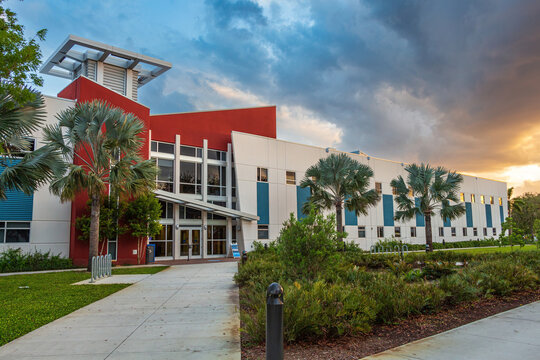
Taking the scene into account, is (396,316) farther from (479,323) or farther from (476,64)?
(476,64)

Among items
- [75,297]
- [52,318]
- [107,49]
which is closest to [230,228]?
[107,49]

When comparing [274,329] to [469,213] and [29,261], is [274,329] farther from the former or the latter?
[469,213]

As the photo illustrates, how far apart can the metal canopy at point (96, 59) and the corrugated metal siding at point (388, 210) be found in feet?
79.9

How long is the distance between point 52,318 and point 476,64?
16.4m

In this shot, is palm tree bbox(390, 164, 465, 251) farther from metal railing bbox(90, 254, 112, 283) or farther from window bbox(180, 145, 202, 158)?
metal railing bbox(90, 254, 112, 283)

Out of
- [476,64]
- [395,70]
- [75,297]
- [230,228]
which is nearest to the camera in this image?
[75,297]

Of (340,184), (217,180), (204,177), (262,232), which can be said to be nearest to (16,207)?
(204,177)

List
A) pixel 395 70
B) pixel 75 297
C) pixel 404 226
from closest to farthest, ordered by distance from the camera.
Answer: pixel 75 297 < pixel 395 70 < pixel 404 226

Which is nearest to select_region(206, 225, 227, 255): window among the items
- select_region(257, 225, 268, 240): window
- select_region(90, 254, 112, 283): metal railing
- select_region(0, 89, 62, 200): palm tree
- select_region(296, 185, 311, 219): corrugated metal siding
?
select_region(257, 225, 268, 240): window

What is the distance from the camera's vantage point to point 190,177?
27.4 m

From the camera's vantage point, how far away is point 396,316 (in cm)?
621

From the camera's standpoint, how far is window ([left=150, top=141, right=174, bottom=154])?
26.1 metres

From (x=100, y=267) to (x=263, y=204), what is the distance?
50.2 feet

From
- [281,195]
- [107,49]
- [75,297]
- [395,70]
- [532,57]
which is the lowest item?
[75,297]
